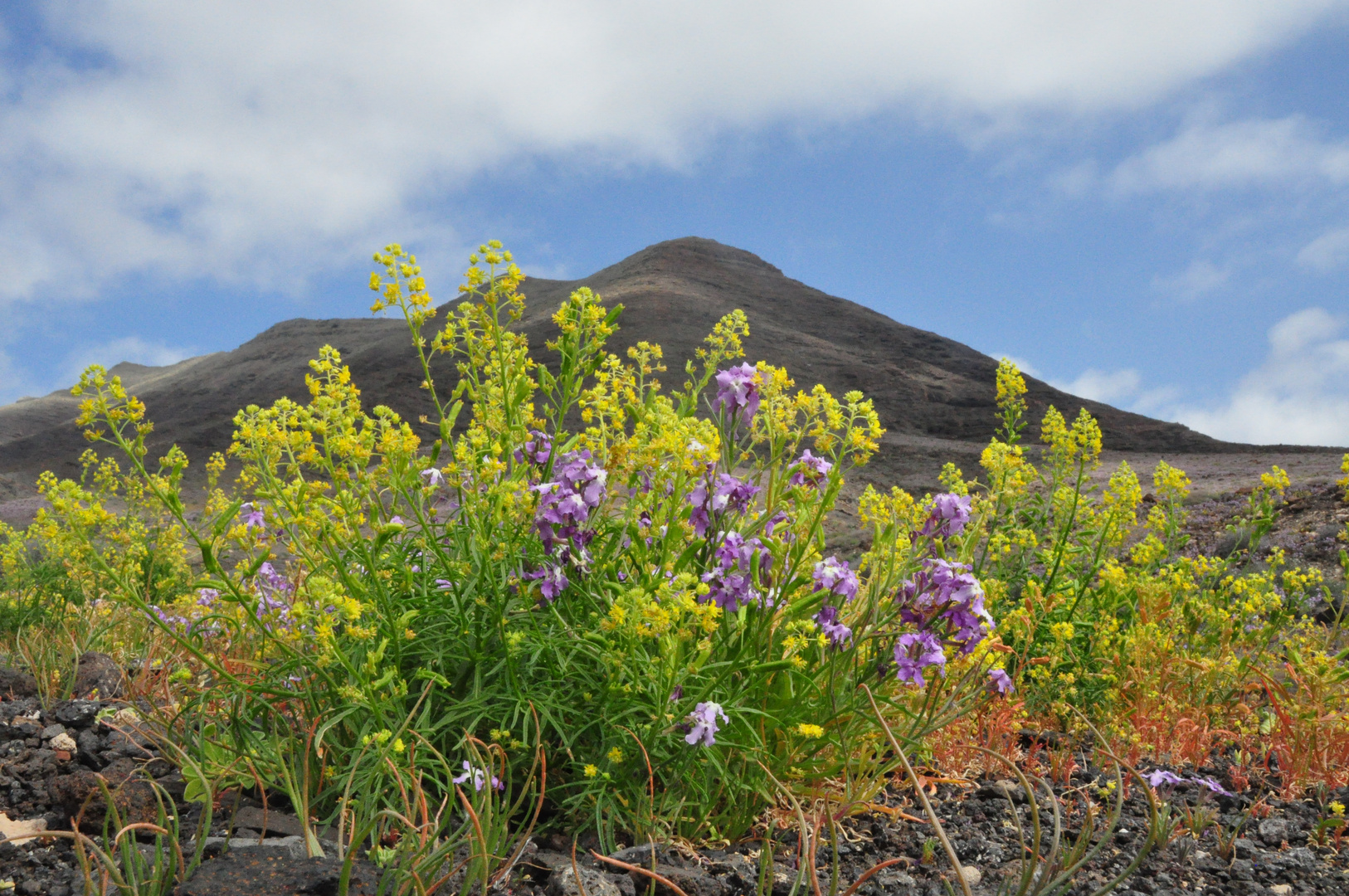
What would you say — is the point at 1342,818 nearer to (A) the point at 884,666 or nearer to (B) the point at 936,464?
(A) the point at 884,666

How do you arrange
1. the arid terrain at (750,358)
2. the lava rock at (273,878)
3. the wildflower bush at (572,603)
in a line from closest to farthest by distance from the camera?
the lava rock at (273,878)
the wildflower bush at (572,603)
the arid terrain at (750,358)

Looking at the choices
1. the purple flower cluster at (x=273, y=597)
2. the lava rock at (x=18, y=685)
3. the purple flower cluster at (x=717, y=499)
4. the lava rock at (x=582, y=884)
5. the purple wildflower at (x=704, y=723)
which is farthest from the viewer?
the lava rock at (x=18, y=685)

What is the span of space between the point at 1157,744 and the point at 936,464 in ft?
46.3

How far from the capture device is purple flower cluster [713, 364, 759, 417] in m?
2.41

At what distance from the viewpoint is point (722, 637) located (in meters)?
2.41

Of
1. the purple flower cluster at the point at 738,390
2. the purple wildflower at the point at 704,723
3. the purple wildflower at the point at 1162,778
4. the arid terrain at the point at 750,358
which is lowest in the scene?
the purple wildflower at the point at 1162,778

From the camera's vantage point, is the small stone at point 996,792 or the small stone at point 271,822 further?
the small stone at point 996,792

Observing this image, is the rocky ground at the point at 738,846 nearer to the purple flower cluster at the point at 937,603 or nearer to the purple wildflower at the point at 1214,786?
the purple wildflower at the point at 1214,786

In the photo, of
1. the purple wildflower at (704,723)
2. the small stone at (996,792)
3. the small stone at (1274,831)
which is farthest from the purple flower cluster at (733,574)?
the small stone at (1274,831)

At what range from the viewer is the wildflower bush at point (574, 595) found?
2.18 m

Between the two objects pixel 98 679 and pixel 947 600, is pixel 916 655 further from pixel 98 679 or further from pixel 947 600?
pixel 98 679

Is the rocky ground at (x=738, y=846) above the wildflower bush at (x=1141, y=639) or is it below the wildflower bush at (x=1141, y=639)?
below

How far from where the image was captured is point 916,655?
2.55 metres

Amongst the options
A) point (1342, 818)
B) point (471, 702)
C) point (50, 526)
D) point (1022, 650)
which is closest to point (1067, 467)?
point (1022, 650)
